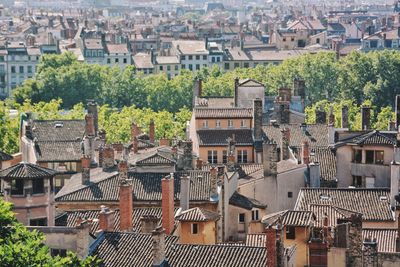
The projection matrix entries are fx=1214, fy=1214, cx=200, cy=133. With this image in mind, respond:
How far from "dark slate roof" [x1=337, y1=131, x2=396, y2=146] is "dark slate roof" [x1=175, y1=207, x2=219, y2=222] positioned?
1323 cm

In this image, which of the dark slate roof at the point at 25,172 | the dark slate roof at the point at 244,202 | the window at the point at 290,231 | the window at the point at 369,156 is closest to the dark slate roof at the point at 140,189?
the dark slate roof at the point at 244,202

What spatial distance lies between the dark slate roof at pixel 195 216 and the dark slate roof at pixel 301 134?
23.1 m

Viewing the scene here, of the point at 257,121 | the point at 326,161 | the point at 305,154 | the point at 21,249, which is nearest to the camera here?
the point at 21,249

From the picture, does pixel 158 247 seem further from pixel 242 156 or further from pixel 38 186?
pixel 242 156

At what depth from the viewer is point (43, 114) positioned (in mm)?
113188

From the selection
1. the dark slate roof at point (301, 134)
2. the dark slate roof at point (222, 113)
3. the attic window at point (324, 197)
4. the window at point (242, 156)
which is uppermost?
the dark slate roof at point (222, 113)

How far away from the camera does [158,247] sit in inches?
1890

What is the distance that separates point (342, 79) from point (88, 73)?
108 feet

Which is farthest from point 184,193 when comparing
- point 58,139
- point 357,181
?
point 58,139

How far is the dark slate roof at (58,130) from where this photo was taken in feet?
275

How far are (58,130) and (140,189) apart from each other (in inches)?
850

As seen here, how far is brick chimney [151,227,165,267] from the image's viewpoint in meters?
47.6

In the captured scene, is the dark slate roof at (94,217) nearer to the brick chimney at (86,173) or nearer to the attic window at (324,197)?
the attic window at (324,197)

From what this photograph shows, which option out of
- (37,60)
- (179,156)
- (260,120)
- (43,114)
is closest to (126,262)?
(179,156)
